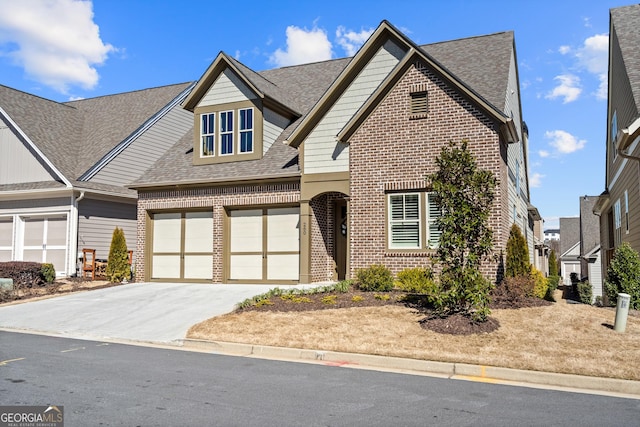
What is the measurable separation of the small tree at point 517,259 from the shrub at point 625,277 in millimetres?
1957

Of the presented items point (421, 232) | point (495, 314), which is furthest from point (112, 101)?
point (495, 314)

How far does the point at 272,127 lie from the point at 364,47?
502cm

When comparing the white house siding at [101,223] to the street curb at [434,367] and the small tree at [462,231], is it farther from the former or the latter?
the small tree at [462,231]

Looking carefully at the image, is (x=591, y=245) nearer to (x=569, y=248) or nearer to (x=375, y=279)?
(x=569, y=248)

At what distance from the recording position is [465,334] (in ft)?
34.4

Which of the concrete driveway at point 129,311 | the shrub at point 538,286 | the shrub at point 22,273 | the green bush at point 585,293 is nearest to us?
the concrete driveway at point 129,311

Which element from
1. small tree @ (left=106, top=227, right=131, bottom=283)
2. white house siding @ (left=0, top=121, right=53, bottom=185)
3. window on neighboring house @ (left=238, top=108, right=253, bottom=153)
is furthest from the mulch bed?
white house siding @ (left=0, top=121, right=53, bottom=185)

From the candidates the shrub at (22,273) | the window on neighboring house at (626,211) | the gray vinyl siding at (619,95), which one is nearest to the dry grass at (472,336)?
the window on neighboring house at (626,211)

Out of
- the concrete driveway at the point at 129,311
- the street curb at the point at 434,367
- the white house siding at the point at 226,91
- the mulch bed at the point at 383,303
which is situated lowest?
the street curb at the point at 434,367

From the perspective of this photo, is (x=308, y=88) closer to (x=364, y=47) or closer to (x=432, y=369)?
(x=364, y=47)

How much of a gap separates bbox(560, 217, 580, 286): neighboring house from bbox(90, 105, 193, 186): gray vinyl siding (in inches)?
1567

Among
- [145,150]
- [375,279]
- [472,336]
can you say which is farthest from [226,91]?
[472,336]

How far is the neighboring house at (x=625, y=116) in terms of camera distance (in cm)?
1471

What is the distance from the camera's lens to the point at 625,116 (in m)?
16.8
